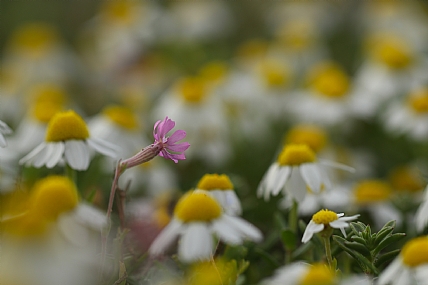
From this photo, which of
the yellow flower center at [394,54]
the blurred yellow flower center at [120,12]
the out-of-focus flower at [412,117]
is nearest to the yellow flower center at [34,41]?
the blurred yellow flower center at [120,12]

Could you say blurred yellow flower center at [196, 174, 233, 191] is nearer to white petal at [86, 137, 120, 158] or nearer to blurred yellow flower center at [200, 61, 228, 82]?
white petal at [86, 137, 120, 158]

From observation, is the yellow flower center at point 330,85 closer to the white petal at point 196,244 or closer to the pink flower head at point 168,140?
the pink flower head at point 168,140

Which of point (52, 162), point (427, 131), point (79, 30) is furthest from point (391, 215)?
point (79, 30)

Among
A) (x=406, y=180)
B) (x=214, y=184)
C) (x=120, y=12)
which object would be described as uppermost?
(x=120, y=12)

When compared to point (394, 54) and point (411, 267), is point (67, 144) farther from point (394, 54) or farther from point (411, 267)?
point (394, 54)

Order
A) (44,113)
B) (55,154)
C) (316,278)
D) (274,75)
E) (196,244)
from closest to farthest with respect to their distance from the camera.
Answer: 1. (316,278)
2. (196,244)
3. (55,154)
4. (44,113)
5. (274,75)

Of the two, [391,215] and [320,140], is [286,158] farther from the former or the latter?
[320,140]

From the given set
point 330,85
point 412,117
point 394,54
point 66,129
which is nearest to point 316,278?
point 66,129
